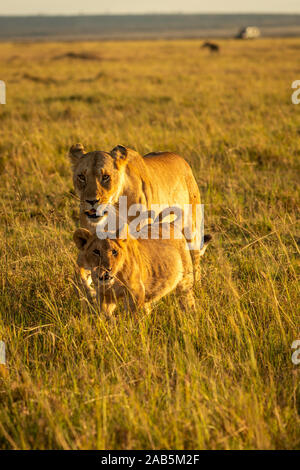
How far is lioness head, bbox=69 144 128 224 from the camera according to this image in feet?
13.5

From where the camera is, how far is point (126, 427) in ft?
8.87

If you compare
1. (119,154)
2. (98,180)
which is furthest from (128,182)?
(98,180)

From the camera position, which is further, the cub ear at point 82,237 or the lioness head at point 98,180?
the lioness head at point 98,180

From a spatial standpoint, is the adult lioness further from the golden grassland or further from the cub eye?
the golden grassland

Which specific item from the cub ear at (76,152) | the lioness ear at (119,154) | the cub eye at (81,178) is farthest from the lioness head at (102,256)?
the cub ear at (76,152)

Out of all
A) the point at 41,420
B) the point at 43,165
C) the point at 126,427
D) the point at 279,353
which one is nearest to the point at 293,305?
the point at 279,353

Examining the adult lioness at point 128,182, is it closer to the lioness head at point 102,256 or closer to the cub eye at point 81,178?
the cub eye at point 81,178

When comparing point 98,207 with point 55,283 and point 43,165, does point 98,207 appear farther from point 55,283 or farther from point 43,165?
point 43,165

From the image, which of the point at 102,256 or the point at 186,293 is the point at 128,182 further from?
the point at 102,256

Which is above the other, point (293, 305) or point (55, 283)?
point (55, 283)

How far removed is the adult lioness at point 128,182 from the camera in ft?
13.6

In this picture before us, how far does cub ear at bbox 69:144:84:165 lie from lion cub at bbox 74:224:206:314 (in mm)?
870

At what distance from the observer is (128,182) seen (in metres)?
4.51

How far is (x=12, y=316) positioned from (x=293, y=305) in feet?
6.68
